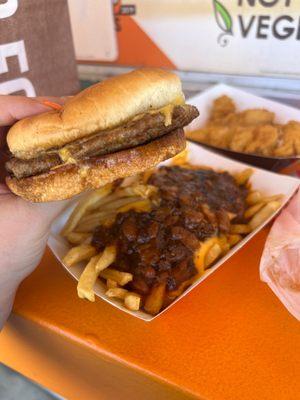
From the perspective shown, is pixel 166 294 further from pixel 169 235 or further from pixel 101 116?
pixel 101 116

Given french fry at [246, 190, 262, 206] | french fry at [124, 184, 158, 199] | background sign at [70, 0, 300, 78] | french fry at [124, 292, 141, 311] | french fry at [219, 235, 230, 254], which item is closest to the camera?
french fry at [124, 292, 141, 311]

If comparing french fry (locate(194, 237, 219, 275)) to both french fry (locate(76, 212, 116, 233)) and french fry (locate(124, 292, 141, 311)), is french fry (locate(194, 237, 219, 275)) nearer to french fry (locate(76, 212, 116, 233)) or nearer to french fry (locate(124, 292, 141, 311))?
french fry (locate(124, 292, 141, 311))

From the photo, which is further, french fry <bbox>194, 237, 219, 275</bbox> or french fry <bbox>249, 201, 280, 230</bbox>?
french fry <bbox>249, 201, 280, 230</bbox>

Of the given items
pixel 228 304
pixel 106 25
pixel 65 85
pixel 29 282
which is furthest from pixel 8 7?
pixel 228 304

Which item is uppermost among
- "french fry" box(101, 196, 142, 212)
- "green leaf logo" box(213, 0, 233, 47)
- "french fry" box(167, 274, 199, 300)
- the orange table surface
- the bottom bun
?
"green leaf logo" box(213, 0, 233, 47)

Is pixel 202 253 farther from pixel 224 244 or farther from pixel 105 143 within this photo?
pixel 105 143

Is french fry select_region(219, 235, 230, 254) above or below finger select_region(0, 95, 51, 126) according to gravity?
below

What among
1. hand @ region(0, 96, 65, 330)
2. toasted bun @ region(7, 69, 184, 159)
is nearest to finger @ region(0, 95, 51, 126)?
hand @ region(0, 96, 65, 330)

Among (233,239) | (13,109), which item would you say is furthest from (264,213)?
(13,109)

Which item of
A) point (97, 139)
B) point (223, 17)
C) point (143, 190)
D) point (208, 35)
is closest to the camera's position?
point (97, 139)
